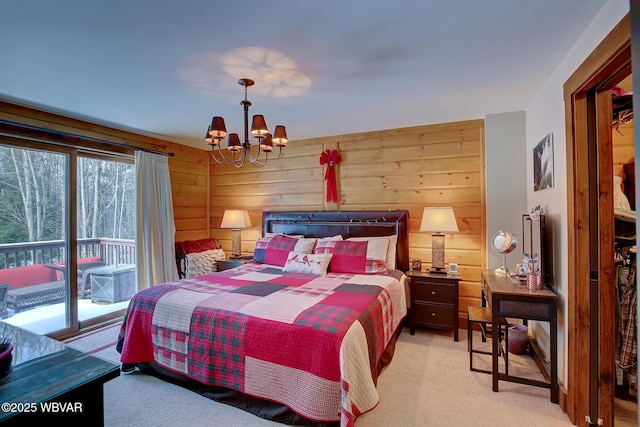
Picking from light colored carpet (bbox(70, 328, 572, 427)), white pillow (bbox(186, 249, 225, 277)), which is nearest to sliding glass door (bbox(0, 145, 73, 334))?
white pillow (bbox(186, 249, 225, 277))

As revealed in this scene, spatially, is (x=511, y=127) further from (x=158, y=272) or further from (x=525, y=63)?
(x=158, y=272)

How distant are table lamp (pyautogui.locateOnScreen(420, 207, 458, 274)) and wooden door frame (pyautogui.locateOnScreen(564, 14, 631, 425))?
4.35 ft

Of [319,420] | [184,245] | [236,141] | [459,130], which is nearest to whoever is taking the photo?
[319,420]

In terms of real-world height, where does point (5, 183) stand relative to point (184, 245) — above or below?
above

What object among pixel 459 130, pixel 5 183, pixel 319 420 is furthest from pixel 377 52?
pixel 5 183

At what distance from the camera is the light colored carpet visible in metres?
A: 1.99

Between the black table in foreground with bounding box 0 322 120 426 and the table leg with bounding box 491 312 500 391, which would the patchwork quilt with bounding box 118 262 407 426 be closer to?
the table leg with bounding box 491 312 500 391

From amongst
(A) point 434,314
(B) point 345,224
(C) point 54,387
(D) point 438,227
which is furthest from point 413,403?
(B) point 345,224

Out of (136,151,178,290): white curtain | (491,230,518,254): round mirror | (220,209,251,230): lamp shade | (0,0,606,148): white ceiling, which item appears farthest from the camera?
(220,209,251,230): lamp shade

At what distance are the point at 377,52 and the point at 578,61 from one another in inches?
49.9

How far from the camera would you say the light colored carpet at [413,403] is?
1.99 m

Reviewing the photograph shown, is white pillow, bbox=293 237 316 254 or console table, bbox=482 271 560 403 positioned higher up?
white pillow, bbox=293 237 316 254

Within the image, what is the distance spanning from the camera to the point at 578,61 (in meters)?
1.96

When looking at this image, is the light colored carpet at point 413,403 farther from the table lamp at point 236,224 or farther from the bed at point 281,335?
the table lamp at point 236,224
